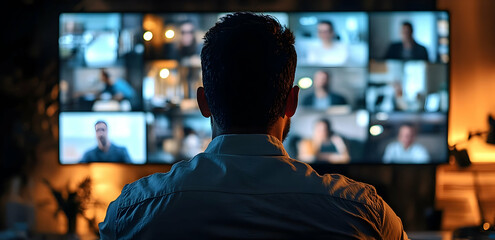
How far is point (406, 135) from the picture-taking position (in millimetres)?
3166

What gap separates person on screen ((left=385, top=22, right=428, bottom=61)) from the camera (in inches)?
124

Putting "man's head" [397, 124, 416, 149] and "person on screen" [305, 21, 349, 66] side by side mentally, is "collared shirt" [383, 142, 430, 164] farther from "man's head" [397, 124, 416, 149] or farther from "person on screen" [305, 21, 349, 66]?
"person on screen" [305, 21, 349, 66]

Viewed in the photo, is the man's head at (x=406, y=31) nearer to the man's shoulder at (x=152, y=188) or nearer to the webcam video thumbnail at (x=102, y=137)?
Result: the webcam video thumbnail at (x=102, y=137)

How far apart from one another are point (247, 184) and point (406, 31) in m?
2.55

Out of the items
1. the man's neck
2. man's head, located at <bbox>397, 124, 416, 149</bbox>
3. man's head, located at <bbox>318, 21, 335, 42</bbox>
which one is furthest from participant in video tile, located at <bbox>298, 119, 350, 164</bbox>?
the man's neck

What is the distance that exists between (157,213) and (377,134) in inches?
96.7

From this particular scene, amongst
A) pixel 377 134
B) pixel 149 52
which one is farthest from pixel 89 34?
pixel 377 134

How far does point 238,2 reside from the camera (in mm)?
3338

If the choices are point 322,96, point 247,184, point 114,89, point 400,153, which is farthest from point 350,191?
point 114,89

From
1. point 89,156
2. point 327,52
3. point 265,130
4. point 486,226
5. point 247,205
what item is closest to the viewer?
point 247,205

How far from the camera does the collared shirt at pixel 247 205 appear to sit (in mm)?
855

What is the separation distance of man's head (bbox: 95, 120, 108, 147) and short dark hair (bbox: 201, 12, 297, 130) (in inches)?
92.1

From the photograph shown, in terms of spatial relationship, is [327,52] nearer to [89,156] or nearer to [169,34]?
[169,34]

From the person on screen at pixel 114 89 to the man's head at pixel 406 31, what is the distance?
5.27 ft
